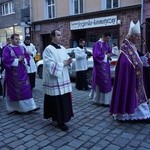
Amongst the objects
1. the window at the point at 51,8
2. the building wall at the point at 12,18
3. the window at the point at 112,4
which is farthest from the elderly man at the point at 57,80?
the building wall at the point at 12,18

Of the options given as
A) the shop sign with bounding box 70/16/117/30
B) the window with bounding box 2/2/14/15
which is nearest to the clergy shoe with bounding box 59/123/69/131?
the shop sign with bounding box 70/16/117/30

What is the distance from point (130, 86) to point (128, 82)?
9 centimetres

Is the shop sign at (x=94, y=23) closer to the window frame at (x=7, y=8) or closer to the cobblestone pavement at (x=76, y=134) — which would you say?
the window frame at (x=7, y=8)

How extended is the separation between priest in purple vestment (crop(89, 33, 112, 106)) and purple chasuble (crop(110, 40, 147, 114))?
1.56 metres

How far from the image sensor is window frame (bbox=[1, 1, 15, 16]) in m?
24.3

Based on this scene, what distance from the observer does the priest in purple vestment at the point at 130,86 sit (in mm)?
5293

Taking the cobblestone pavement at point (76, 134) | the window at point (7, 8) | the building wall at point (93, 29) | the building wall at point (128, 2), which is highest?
the window at point (7, 8)

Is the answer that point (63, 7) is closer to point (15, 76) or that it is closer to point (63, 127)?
point (15, 76)

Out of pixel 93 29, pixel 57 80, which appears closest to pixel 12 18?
pixel 93 29

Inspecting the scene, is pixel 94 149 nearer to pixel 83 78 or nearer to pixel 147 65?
pixel 147 65

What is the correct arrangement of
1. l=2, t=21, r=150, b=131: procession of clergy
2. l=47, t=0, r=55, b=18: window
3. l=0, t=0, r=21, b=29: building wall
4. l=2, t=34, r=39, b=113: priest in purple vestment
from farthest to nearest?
l=0, t=0, r=21, b=29: building wall → l=47, t=0, r=55, b=18: window → l=2, t=34, r=39, b=113: priest in purple vestment → l=2, t=21, r=150, b=131: procession of clergy

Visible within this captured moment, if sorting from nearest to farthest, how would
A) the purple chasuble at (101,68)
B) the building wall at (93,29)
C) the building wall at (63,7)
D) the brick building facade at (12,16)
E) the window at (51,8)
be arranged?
the purple chasuble at (101,68) → the building wall at (93,29) → the building wall at (63,7) → the window at (51,8) → the brick building facade at (12,16)

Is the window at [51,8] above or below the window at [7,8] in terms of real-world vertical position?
below

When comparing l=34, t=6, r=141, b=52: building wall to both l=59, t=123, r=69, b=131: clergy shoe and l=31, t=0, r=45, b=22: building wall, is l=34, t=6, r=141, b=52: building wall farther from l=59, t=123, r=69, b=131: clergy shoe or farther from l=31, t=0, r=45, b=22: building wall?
l=59, t=123, r=69, b=131: clergy shoe
